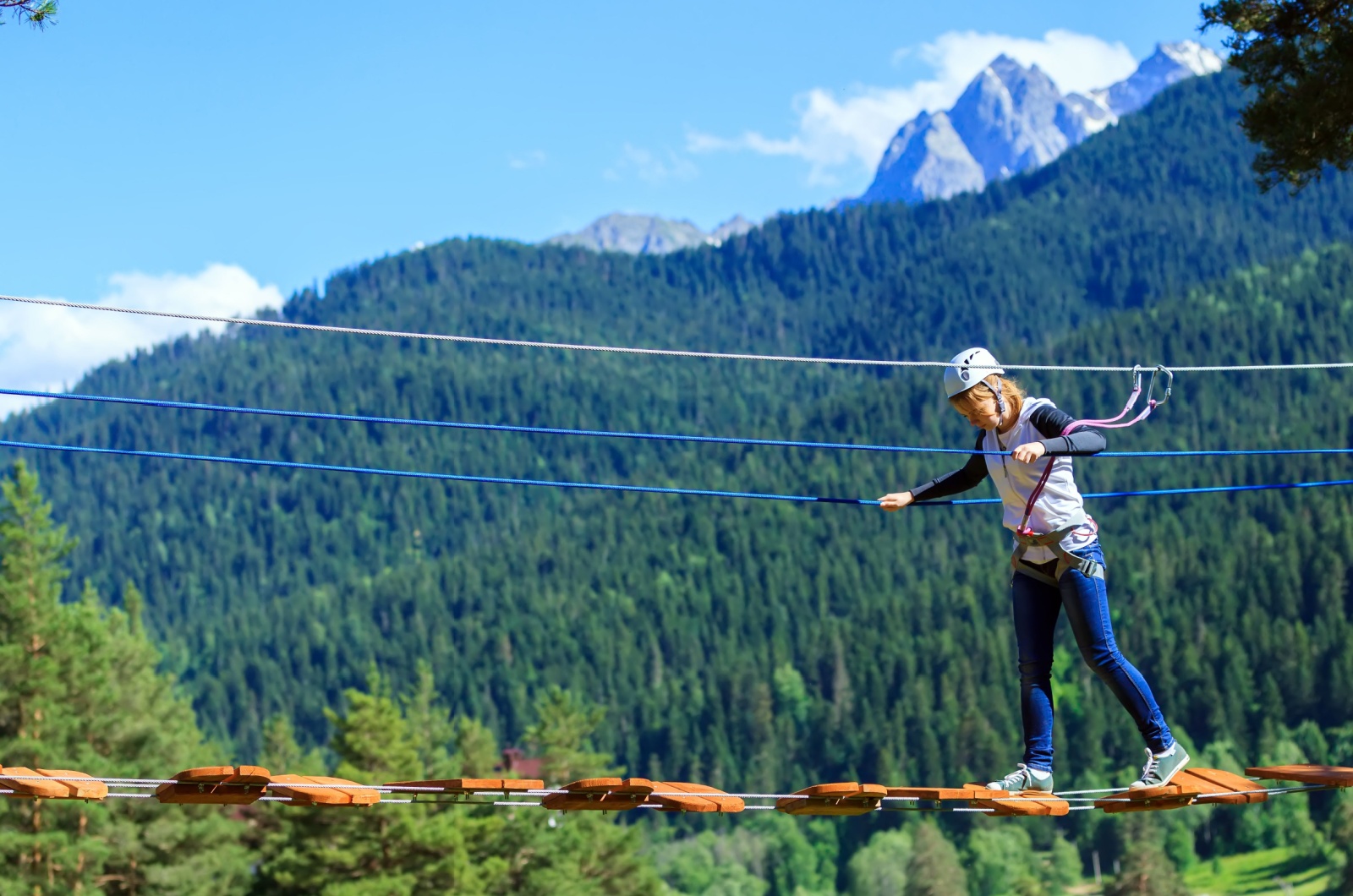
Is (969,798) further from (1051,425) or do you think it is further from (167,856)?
(167,856)

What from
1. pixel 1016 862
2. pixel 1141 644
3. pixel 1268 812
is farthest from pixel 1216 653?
pixel 1016 862

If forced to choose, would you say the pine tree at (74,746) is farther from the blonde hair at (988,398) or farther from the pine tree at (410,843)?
the blonde hair at (988,398)

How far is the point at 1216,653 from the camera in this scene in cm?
14562

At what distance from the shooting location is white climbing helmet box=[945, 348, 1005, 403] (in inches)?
348

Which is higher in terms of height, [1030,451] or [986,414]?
[986,414]

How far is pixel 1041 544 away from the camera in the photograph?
356 inches

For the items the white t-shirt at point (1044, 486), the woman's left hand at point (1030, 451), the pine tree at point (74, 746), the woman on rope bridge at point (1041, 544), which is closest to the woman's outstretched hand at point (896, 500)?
the woman on rope bridge at point (1041, 544)

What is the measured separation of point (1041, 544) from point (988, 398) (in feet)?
2.81

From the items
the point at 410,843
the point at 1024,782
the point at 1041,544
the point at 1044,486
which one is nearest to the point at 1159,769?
the point at 1024,782

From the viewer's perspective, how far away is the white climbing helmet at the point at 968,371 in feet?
29.0

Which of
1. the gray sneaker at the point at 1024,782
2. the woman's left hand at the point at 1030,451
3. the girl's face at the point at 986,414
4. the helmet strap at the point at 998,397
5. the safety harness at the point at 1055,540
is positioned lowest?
the gray sneaker at the point at 1024,782

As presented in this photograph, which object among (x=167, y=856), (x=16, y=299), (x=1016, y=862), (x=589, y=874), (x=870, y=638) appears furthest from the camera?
(x=870, y=638)

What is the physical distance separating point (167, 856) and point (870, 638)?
5348 inches

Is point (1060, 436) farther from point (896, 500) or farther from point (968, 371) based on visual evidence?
point (896, 500)
